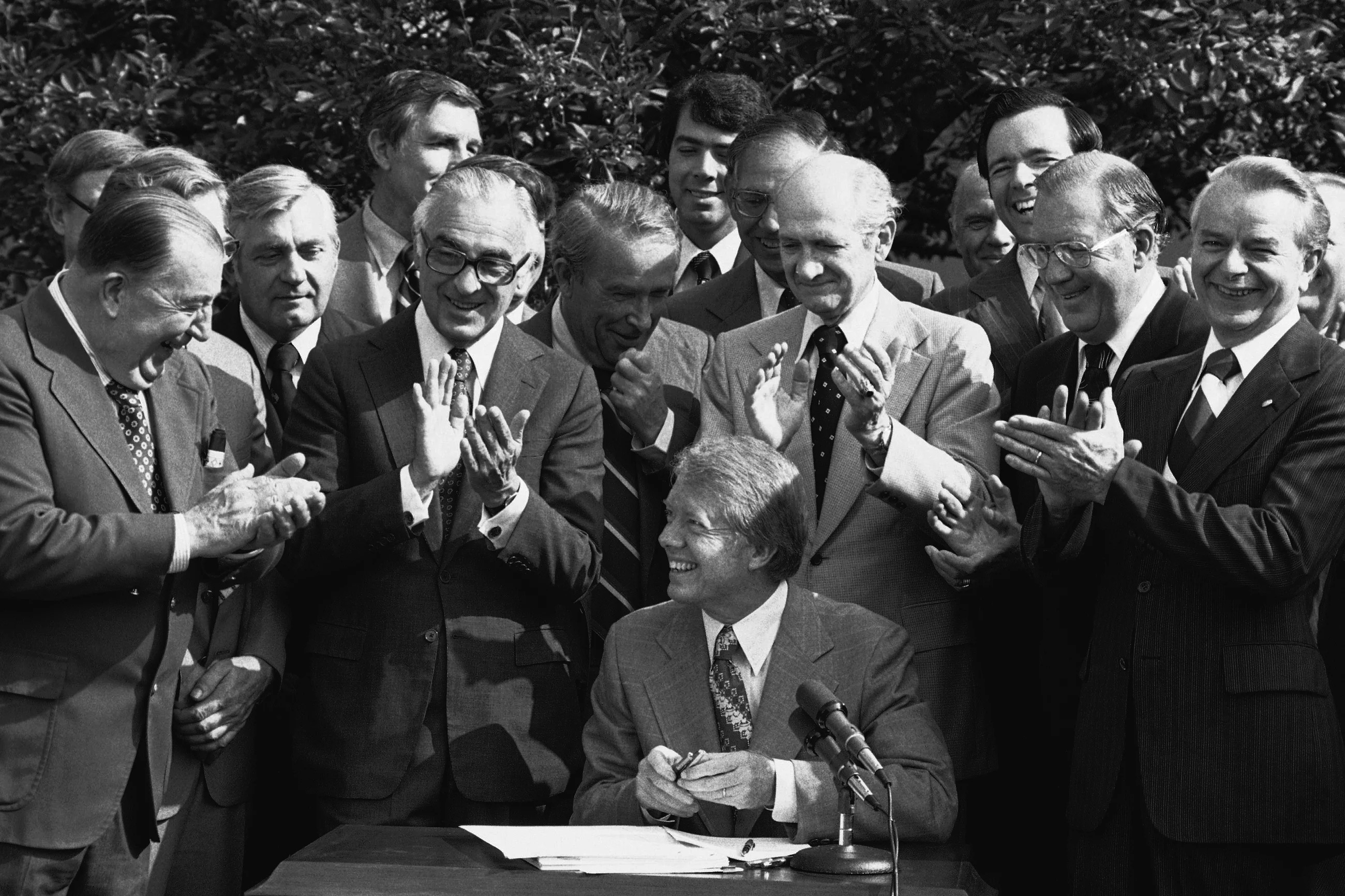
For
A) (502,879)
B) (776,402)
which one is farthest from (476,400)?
(502,879)

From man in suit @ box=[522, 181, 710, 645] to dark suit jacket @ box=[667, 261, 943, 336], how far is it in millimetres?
232

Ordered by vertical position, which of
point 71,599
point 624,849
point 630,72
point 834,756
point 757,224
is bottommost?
point 624,849

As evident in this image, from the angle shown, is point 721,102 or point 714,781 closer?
point 714,781

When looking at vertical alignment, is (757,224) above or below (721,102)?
below

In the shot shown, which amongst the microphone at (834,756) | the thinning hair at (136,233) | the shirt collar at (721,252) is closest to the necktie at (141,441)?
the thinning hair at (136,233)

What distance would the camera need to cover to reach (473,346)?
535cm

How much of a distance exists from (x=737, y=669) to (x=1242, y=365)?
1.53 meters

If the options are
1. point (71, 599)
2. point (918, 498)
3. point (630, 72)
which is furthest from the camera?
point (630, 72)

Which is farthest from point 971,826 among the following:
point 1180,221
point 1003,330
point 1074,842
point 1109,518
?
point 1180,221

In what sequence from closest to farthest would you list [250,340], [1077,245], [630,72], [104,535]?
[104,535]
[1077,245]
[250,340]
[630,72]

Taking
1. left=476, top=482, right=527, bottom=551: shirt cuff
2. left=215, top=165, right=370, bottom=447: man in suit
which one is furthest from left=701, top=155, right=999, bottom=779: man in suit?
left=215, top=165, right=370, bottom=447: man in suit

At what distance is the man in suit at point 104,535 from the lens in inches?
178

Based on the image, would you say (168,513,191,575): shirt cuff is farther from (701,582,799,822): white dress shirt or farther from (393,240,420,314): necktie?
(393,240,420,314): necktie

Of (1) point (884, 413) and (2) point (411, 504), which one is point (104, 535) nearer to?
(2) point (411, 504)
